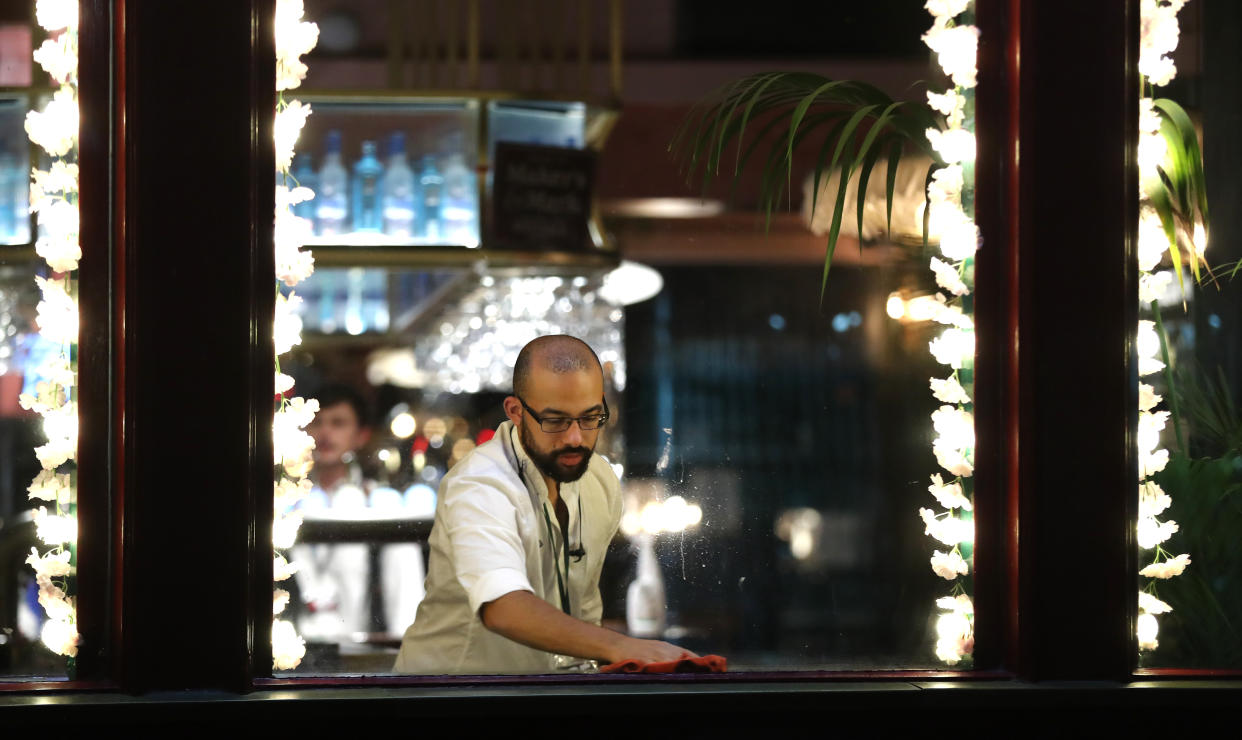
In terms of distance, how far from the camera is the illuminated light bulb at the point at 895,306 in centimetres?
276

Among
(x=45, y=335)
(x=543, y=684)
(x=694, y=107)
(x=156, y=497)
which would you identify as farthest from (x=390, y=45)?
(x=543, y=684)

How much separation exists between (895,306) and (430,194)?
1489mm

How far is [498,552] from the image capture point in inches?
101

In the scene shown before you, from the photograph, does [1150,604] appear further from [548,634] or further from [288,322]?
[288,322]

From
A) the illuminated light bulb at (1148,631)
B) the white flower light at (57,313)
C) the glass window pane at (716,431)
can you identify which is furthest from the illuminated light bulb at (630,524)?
the white flower light at (57,313)

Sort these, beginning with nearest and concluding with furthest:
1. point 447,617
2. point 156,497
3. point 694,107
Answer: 1. point 156,497
2. point 447,617
3. point 694,107

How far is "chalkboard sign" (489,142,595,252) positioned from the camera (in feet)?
10.8

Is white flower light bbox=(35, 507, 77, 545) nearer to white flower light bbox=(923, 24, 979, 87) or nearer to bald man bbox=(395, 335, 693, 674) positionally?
bald man bbox=(395, 335, 693, 674)

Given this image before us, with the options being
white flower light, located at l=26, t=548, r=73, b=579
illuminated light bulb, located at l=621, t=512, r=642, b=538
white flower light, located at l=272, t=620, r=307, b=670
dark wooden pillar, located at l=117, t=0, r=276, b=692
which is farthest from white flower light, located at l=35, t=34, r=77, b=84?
illuminated light bulb, located at l=621, t=512, r=642, b=538

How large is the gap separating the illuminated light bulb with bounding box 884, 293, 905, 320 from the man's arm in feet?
2.81

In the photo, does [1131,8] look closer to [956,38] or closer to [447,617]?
[956,38]

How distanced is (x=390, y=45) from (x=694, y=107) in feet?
3.30

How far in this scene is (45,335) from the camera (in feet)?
8.28

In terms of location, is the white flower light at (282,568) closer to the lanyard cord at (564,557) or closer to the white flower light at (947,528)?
the lanyard cord at (564,557)
